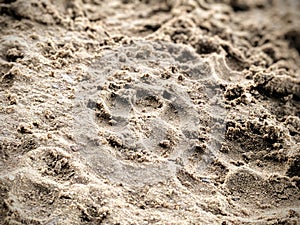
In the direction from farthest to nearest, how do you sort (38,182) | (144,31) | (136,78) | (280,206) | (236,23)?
(236,23)
(144,31)
(136,78)
(280,206)
(38,182)

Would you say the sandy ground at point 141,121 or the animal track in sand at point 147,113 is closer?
the sandy ground at point 141,121

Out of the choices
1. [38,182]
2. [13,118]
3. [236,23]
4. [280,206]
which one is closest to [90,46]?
[13,118]

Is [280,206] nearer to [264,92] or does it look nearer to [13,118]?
[264,92]

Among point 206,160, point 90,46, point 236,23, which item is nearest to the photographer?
point 206,160

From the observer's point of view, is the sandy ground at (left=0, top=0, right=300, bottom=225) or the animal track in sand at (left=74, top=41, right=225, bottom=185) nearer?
the sandy ground at (left=0, top=0, right=300, bottom=225)
